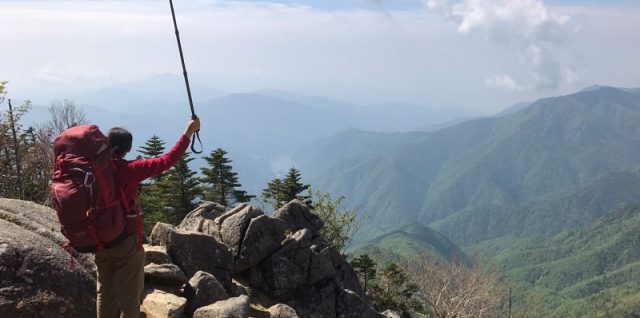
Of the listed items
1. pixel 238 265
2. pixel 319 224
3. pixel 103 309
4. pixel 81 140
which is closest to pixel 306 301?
pixel 238 265

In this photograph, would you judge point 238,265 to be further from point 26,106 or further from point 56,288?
point 26,106

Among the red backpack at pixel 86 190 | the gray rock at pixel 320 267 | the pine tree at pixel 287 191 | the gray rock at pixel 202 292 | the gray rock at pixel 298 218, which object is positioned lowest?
the pine tree at pixel 287 191

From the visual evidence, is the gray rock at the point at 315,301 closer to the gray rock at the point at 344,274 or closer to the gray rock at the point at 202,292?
the gray rock at the point at 344,274

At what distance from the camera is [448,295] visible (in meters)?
45.3

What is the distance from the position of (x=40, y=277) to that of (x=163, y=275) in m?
4.39

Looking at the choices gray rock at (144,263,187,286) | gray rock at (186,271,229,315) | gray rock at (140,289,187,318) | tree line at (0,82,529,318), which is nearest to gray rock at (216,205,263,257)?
gray rock at (186,271,229,315)

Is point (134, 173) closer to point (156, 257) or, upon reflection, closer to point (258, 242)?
point (156, 257)

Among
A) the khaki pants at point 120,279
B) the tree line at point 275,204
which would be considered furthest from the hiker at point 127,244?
the tree line at point 275,204

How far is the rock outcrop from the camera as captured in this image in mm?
9625

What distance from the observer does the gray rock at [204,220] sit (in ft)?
72.5

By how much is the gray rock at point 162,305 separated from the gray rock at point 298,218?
16.2 metres

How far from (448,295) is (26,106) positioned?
40.5 meters

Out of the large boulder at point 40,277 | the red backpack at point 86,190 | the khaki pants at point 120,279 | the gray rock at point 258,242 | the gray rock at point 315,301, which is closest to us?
the red backpack at point 86,190

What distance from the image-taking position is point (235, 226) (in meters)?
21.6
